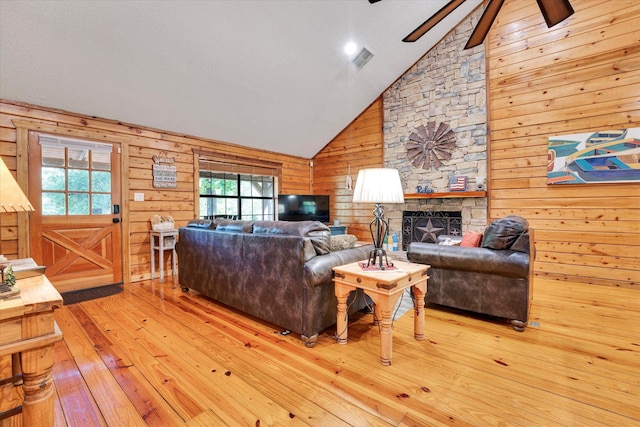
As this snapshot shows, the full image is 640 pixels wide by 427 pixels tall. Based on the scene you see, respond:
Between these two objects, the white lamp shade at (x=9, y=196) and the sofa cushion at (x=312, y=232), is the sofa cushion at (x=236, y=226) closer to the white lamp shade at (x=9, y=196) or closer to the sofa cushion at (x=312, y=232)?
the sofa cushion at (x=312, y=232)

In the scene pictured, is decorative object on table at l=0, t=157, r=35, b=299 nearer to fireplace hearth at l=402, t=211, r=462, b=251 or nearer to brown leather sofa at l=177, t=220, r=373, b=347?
brown leather sofa at l=177, t=220, r=373, b=347

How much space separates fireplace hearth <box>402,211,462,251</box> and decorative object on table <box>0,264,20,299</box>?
4.76m

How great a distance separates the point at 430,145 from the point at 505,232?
9.79 feet

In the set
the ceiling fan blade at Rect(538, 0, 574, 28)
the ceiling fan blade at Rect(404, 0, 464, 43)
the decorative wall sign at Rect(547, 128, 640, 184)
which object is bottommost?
the decorative wall sign at Rect(547, 128, 640, 184)

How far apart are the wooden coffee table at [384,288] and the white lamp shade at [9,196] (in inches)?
66.4

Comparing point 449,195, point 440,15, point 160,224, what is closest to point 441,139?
point 449,195

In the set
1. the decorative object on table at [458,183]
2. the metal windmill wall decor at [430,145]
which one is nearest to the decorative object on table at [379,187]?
the decorative object on table at [458,183]

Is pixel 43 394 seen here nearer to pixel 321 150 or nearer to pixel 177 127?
pixel 177 127

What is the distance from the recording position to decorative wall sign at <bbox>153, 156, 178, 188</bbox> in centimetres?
424

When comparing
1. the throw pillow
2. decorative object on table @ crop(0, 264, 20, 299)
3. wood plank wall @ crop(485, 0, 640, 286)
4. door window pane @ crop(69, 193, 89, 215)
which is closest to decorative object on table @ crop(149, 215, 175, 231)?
door window pane @ crop(69, 193, 89, 215)

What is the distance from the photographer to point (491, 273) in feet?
8.11

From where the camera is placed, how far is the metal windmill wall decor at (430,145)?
4887 millimetres

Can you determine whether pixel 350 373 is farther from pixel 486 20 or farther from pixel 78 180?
pixel 78 180

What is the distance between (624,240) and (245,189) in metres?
5.84
